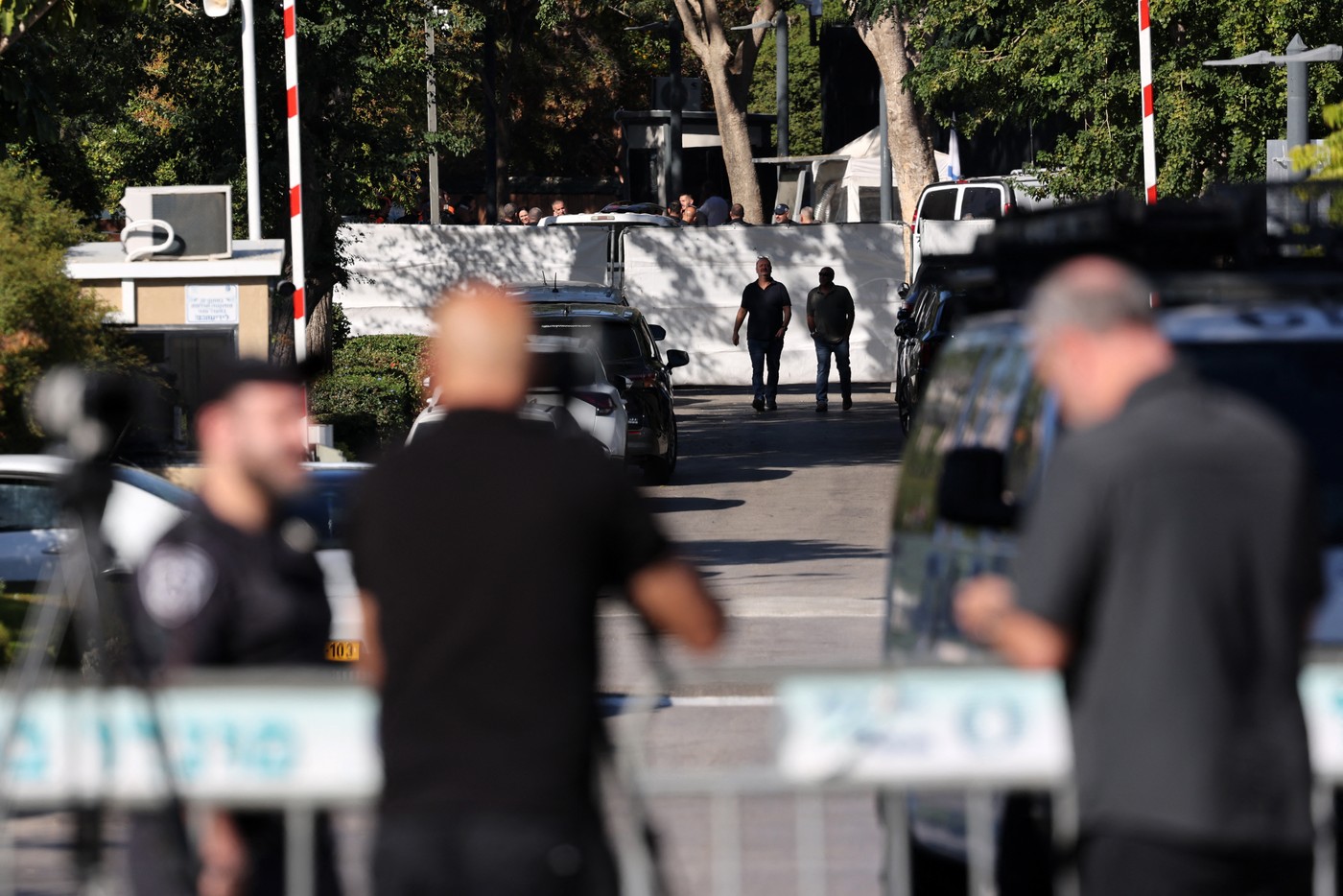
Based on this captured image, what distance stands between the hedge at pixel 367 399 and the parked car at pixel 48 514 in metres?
6.18

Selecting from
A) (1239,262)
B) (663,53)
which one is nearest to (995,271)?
(1239,262)

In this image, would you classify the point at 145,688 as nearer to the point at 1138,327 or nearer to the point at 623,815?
the point at 623,815

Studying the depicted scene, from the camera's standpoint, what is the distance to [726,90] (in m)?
38.9

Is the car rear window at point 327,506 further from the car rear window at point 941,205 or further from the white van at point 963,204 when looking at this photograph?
the car rear window at point 941,205

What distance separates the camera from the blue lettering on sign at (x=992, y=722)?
14.7 ft

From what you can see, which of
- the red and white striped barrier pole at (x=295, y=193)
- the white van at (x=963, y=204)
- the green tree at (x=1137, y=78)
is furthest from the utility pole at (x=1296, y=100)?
the white van at (x=963, y=204)

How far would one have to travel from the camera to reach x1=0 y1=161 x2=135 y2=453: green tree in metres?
12.4

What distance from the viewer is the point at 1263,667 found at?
358cm

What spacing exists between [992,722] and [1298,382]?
1769 millimetres

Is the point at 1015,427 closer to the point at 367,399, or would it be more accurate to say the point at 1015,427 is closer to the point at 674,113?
the point at 367,399

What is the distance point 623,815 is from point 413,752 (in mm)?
811

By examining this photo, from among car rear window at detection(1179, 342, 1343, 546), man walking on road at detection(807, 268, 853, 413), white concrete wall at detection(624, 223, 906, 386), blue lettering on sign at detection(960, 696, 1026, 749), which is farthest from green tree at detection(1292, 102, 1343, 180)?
white concrete wall at detection(624, 223, 906, 386)

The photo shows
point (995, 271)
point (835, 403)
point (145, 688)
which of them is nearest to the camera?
point (145, 688)

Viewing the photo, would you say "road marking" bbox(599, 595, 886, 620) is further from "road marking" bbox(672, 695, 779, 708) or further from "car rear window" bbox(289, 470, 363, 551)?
"car rear window" bbox(289, 470, 363, 551)
